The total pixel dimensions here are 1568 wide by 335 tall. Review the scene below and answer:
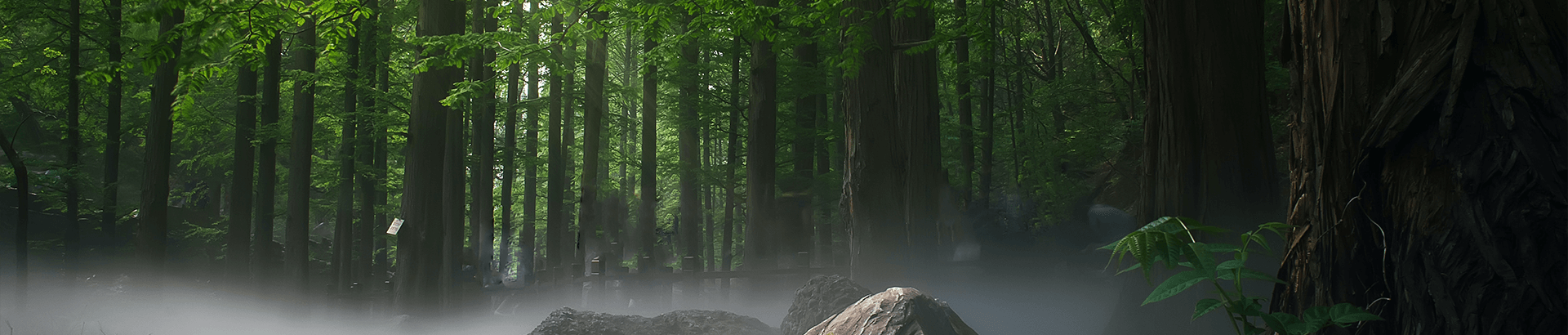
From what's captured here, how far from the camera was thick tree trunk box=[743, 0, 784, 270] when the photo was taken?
41.3 ft

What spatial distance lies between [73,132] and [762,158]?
11.3 metres

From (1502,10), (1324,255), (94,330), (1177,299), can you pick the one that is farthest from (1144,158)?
(94,330)

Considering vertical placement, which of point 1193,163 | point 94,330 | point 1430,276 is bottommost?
point 94,330

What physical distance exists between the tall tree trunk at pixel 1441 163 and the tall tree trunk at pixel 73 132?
1556 centimetres

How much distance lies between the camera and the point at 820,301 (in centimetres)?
661

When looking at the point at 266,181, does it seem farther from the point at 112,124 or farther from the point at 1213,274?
the point at 1213,274

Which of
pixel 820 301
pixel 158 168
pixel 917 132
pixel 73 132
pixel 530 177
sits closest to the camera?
pixel 820 301

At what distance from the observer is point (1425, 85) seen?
6.50 feet

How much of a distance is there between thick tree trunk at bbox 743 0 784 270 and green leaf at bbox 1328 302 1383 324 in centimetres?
1049

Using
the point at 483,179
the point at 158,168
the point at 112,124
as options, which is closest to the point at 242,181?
the point at 158,168

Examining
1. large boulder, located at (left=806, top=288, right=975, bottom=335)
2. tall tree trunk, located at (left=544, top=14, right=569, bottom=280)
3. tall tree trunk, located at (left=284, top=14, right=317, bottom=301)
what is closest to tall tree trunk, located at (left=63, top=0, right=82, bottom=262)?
tall tree trunk, located at (left=284, top=14, right=317, bottom=301)

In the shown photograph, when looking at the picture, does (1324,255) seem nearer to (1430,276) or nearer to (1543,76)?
(1430,276)

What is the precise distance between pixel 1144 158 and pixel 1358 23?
3.51 m

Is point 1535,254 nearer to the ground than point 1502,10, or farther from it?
nearer to the ground
